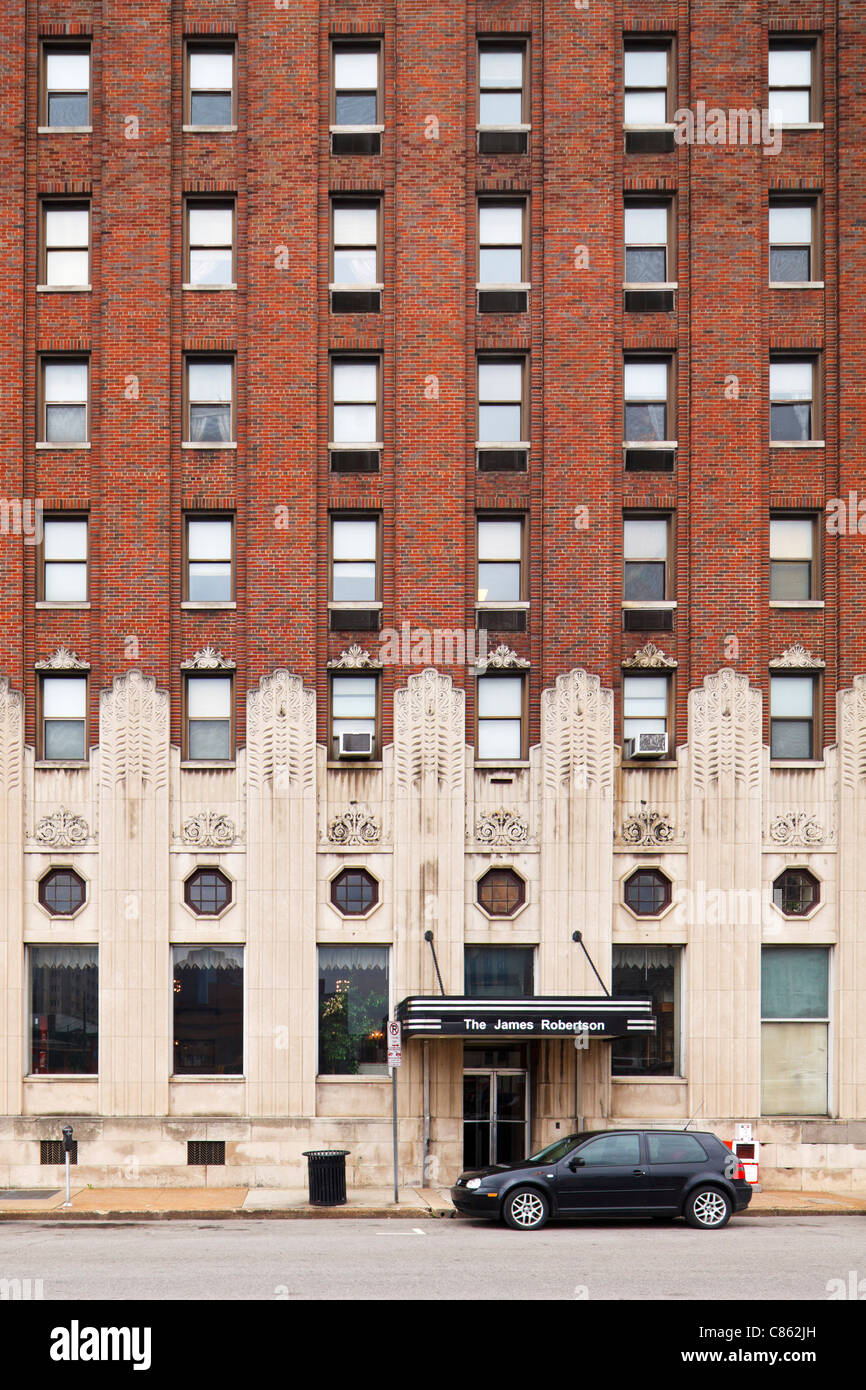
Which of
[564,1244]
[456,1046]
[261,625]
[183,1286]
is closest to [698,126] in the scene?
[261,625]

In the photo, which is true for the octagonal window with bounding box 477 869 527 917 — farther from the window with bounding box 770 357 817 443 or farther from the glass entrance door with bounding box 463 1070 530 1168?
the window with bounding box 770 357 817 443

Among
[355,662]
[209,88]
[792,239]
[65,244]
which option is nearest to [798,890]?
[355,662]

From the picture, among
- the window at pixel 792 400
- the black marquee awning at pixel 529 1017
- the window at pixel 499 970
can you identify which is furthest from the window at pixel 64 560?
the window at pixel 792 400

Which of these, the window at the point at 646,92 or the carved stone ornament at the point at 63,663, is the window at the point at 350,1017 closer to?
the carved stone ornament at the point at 63,663

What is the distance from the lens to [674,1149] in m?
20.6

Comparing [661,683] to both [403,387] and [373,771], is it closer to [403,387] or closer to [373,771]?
[373,771]

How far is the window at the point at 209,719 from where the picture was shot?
87.6ft

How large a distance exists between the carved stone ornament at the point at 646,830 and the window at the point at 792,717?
105 inches

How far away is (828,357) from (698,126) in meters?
5.30

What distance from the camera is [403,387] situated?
88.0ft

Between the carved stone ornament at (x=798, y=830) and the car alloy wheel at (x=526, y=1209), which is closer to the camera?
the car alloy wheel at (x=526, y=1209)

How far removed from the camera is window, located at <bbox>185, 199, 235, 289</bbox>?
2730 cm

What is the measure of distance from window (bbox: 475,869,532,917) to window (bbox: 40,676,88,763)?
8233 millimetres

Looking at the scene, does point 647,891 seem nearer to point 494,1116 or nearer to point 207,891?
point 494,1116
